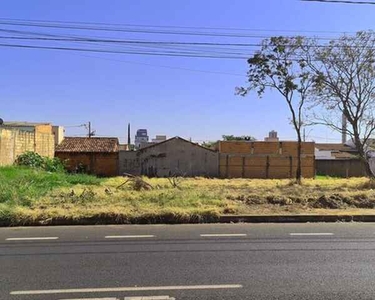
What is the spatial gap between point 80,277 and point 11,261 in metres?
1.61

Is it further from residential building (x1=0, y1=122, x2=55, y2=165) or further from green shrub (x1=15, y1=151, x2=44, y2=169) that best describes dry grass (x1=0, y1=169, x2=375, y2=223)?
green shrub (x1=15, y1=151, x2=44, y2=169)

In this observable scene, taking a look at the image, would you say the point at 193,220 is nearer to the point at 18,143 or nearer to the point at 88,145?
the point at 18,143

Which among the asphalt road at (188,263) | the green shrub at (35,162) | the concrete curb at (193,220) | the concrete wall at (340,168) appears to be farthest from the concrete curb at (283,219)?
the concrete wall at (340,168)

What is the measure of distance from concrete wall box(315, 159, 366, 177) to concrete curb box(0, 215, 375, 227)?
42060 millimetres

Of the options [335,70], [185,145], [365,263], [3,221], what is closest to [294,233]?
[365,263]

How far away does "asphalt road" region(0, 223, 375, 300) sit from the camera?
5.79 m

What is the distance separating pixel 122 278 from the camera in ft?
20.9

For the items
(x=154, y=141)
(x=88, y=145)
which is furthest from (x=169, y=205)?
(x=154, y=141)

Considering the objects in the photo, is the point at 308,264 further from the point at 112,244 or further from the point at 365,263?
the point at 112,244

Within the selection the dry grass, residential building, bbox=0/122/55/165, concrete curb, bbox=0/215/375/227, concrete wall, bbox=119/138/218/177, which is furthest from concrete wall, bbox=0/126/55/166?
concrete curb, bbox=0/215/375/227

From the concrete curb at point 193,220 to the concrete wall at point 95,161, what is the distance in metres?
37.2

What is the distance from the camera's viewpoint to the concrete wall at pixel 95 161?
4897 cm

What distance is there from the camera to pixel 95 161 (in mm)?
49469

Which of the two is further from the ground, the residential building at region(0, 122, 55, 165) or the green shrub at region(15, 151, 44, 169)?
the residential building at region(0, 122, 55, 165)
